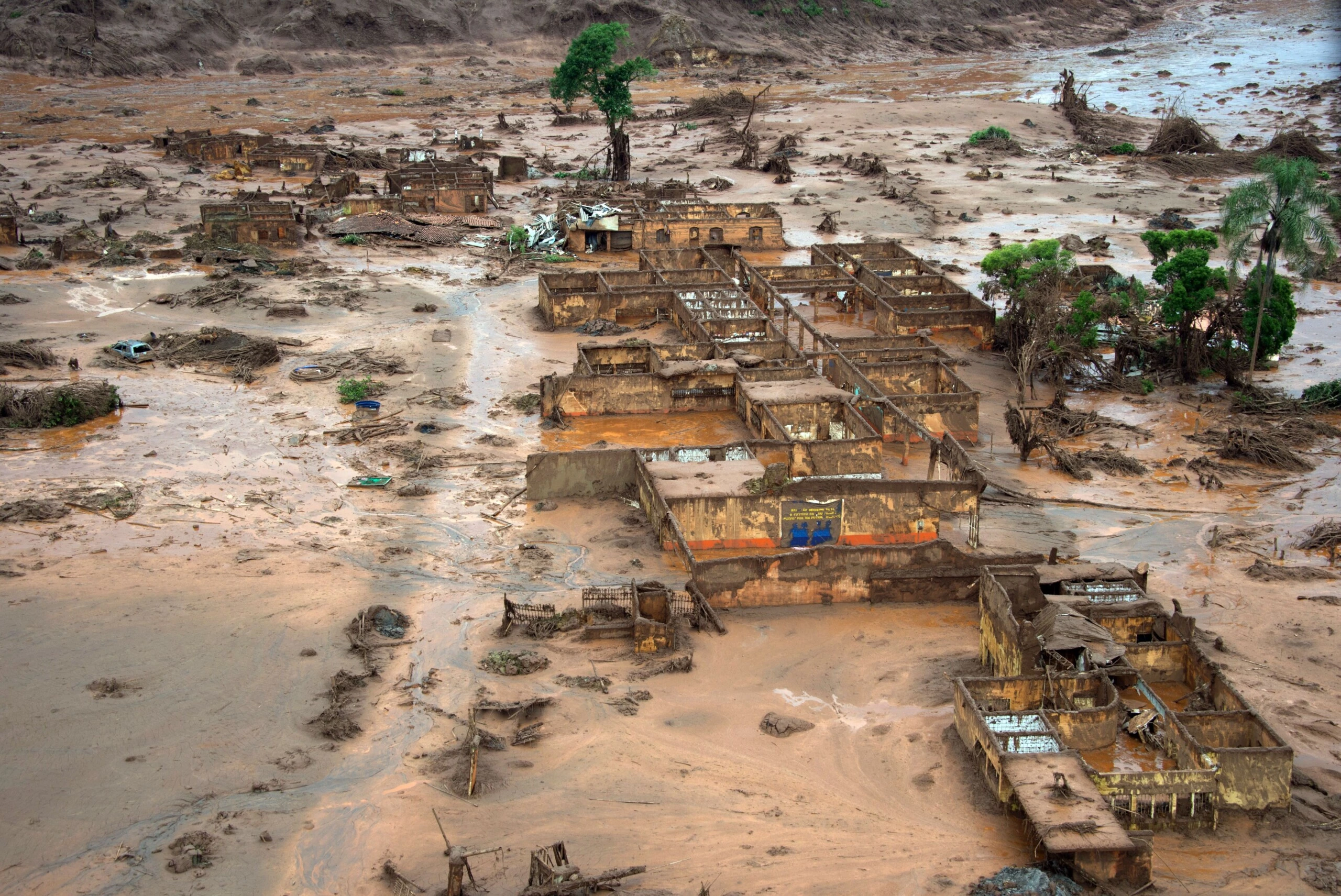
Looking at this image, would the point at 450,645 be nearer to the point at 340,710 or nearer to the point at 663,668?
the point at 340,710

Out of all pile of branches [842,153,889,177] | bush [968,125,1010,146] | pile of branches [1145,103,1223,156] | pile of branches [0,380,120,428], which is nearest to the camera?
pile of branches [0,380,120,428]

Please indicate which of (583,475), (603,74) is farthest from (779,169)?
(583,475)

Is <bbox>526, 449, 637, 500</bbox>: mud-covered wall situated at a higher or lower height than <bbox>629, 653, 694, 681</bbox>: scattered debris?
higher

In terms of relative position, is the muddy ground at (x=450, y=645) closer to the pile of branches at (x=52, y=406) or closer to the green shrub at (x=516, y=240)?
the pile of branches at (x=52, y=406)

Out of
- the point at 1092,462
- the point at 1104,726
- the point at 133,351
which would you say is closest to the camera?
the point at 1104,726

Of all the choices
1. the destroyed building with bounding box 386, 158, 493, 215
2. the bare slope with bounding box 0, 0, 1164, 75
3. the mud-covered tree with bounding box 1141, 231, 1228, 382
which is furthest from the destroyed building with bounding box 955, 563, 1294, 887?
the bare slope with bounding box 0, 0, 1164, 75

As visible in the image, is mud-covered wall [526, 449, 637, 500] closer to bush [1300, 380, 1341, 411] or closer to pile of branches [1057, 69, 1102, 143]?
bush [1300, 380, 1341, 411]

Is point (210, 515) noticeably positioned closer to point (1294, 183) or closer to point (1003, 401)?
point (1003, 401)

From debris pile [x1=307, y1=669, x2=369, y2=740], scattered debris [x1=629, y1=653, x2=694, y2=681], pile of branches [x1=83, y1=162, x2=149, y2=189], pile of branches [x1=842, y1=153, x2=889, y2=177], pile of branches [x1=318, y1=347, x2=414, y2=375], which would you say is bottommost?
debris pile [x1=307, y1=669, x2=369, y2=740]
